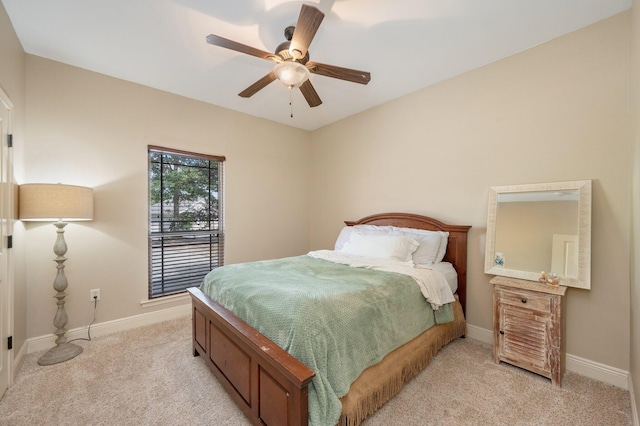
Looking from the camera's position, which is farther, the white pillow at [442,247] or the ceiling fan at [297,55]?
the white pillow at [442,247]

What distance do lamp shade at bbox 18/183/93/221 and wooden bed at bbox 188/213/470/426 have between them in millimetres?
1247

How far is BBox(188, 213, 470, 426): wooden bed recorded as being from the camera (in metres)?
1.30

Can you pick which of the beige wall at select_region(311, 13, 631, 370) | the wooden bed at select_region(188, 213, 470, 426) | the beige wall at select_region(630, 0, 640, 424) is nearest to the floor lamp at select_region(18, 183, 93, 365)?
the wooden bed at select_region(188, 213, 470, 426)

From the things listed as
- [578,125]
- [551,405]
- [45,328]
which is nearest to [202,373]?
[45,328]

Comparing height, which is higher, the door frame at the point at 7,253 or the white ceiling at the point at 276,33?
the white ceiling at the point at 276,33

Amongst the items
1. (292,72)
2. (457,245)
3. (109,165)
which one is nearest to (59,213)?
(109,165)

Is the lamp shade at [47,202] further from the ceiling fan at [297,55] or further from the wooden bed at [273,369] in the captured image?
the ceiling fan at [297,55]

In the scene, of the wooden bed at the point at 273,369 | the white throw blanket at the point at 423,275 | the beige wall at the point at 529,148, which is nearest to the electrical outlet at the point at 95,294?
the wooden bed at the point at 273,369

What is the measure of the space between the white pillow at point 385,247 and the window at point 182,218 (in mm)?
1922

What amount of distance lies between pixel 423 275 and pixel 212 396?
182 centimetres

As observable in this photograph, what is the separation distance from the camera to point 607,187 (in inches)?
81.5

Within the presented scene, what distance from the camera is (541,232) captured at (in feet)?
7.59

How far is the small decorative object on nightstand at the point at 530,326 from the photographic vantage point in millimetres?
1976

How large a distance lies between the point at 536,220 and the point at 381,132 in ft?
6.63
